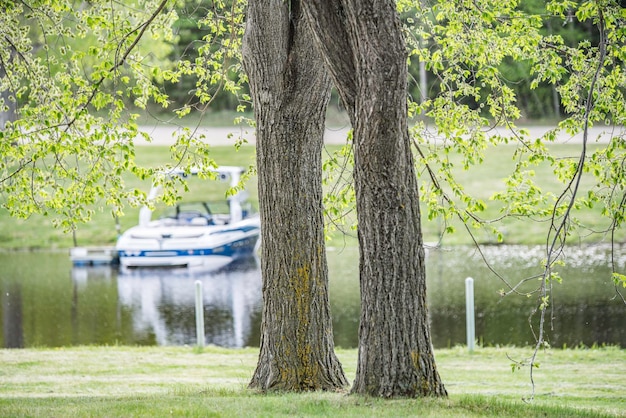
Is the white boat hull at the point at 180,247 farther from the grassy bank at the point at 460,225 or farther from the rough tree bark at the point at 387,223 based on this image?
the rough tree bark at the point at 387,223

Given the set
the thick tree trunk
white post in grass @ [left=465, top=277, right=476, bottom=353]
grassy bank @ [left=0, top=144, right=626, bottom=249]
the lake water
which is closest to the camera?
the thick tree trunk

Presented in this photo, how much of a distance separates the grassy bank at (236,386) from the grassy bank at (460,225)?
11409 mm

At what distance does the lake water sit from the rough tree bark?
677cm

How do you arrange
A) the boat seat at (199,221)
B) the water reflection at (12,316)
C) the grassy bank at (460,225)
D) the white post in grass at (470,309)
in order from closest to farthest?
the white post in grass at (470,309) < the water reflection at (12,316) < the boat seat at (199,221) < the grassy bank at (460,225)

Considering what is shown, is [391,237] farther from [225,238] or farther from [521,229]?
[521,229]

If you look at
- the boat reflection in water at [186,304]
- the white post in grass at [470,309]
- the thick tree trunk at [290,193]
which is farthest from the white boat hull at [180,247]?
the thick tree trunk at [290,193]

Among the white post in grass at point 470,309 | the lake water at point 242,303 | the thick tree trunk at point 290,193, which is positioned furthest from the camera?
the lake water at point 242,303

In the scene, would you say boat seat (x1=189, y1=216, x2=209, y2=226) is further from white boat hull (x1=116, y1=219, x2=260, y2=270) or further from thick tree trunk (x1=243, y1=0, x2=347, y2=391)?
thick tree trunk (x1=243, y1=0, x2=347, y2=391)

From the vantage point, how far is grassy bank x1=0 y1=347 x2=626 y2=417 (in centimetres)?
628

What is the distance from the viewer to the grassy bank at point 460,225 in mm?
25219

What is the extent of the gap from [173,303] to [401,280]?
12.2m

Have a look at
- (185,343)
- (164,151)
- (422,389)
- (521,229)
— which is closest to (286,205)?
(422,389)

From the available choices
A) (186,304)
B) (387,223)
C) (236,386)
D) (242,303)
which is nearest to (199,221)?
(186,304)

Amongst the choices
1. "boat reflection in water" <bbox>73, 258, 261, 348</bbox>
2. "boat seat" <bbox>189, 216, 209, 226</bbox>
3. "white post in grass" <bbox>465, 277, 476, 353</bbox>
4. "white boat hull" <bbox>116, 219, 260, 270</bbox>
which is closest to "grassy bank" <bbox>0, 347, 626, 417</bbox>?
"white post in grass" <bbox>465, 277, 476, 353</bbox>
